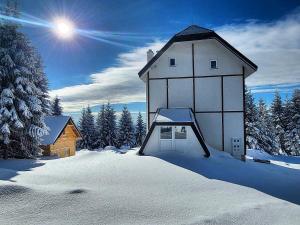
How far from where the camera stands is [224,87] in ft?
65.7

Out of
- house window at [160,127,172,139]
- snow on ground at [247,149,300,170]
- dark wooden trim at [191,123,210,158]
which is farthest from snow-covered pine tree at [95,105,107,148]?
dark wooden trim at [191,123,210,158]

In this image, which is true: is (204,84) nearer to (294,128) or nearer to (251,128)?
(251,128)

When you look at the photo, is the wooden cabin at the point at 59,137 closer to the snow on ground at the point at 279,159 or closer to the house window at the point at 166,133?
the house window at the point at 166,133

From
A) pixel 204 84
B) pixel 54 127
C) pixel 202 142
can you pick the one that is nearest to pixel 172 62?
pixel 204 84

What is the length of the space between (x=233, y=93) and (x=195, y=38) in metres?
5.09

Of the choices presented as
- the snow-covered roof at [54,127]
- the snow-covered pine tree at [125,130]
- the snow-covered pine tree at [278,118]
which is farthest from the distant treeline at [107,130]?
the snow-covered pine tree at [278,118]

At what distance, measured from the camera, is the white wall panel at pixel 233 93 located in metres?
Result: 19.8

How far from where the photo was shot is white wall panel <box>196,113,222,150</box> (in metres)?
20.1

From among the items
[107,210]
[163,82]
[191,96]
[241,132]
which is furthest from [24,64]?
[241,132]

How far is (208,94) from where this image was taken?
66.3 feet

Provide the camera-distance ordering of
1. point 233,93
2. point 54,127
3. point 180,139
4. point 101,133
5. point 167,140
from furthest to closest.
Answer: point 101,133 → point 54,127 → point 233,93 → point 167,140 → point 180,139

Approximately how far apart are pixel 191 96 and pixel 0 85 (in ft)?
44.6

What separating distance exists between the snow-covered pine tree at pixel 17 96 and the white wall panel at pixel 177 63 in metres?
9.16

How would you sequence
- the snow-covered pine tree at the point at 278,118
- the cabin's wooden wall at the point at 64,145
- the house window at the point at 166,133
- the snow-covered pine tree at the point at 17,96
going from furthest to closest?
the snow-covered pine tree at the point at 278,118
the cabin's wooden wall at the point at 64,145
the house window at the point at 166,133
the snow-covered pine tree at the point at 17,96
